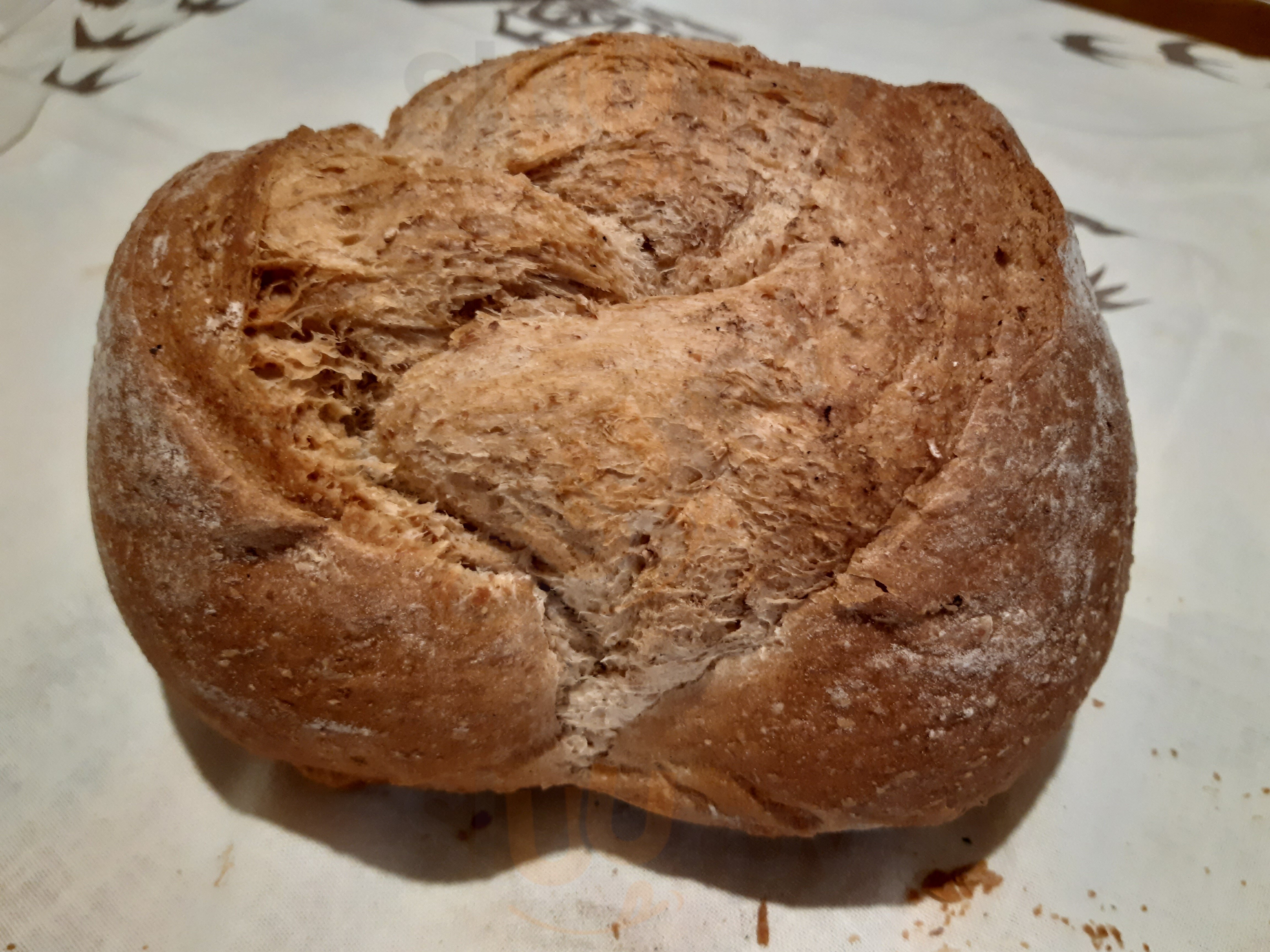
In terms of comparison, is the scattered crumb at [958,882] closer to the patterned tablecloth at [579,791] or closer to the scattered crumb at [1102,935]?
the patterned tablecloth at [579,791]

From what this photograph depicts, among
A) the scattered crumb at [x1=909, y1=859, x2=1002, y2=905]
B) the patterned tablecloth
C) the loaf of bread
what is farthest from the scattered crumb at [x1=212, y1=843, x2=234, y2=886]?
the scattered crumb at [x1=909, y1=859, x2=1002, y2=905]

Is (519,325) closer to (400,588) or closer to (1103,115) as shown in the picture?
(400,588)

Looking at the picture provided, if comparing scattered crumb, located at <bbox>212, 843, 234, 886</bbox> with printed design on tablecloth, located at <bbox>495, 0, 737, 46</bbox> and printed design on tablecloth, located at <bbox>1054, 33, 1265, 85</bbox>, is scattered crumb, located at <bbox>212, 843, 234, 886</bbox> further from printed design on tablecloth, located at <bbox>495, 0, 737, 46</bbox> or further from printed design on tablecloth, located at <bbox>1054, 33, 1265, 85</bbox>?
printed design on tablecloth, located at <bbox>1054, 33, 1265, 85</bbox>

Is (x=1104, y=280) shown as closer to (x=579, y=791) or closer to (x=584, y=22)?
(x=584, y=22)

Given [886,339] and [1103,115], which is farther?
[1103,115]

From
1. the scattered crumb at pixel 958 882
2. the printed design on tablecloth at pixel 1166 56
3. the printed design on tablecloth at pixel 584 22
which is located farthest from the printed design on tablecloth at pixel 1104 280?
the scattered crumb at pixel 958 882

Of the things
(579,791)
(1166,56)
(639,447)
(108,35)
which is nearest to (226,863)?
(579,791)

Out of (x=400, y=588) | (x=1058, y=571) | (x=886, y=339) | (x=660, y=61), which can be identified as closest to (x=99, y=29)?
(x=660, y=61)
